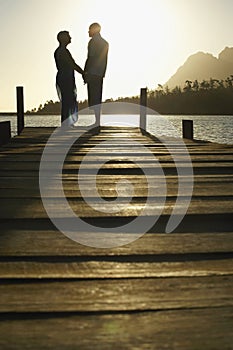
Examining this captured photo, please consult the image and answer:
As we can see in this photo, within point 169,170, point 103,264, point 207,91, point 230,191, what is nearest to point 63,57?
point 169,170

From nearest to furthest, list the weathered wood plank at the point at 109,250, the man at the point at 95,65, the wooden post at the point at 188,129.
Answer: the weathered wood plank at the point at 109,250
the man at the point at 95,65
the wooden post at the point at 188,129

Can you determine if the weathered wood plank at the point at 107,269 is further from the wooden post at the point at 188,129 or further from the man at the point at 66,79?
→ the wooden post at the point at 188,129

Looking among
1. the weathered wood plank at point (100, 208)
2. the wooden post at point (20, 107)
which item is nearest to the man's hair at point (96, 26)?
the wooden post at point (20, 107)

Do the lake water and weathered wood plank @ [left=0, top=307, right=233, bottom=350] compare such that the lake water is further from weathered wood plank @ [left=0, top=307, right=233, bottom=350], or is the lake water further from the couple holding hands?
weathered wood plank @ [left=0, top=307, right=233, bottom=350]

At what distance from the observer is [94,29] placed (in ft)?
37.6

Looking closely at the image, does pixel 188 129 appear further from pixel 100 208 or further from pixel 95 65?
pixel 100 208

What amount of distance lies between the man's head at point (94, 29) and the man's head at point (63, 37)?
0.44 meters

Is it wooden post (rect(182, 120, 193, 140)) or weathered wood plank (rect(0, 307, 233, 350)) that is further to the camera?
wooden post (rect(182, 120, 193, 140))

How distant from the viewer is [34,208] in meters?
3.43

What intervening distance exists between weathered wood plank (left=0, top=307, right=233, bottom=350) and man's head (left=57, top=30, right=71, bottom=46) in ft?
33.2

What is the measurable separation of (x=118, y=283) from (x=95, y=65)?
992cm

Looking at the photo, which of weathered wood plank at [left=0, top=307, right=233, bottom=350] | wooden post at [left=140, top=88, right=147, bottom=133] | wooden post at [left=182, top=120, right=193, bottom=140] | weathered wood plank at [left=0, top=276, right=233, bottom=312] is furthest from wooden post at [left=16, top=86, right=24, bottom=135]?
weathered wood plank at [left=0, top=307, right=233, bottom=350]

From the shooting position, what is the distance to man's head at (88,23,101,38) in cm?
1142

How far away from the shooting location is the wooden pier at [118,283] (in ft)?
5.51
